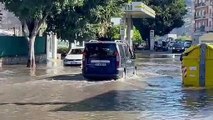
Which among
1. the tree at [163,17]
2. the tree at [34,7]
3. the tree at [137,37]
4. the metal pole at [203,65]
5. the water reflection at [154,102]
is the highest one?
the tree at [163,17]

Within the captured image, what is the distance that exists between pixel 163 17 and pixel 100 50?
64.8 metres

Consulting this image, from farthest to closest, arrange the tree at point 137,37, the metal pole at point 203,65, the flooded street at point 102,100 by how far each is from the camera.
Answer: the tree at point 137,37, the metal pole at point 203,65, the flooded street at point 102,100

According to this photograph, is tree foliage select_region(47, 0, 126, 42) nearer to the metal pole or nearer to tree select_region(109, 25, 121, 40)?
the metal pole

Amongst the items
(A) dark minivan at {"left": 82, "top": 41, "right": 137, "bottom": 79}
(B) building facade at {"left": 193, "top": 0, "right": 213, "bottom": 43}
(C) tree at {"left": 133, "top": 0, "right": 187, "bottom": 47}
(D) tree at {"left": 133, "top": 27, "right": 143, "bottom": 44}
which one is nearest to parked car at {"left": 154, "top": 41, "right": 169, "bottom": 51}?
(C) tree at {"left": 133, "top": 0, "right": 187, "bottom": 47}

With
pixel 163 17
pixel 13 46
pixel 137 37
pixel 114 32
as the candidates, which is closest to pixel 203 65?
pixel 13 46

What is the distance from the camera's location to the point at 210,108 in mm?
13781

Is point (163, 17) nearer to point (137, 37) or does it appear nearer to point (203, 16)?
point (137, 37)

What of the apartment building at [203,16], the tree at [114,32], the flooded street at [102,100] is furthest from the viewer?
the apartment building at [203,16]

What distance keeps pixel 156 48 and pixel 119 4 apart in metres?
47.8

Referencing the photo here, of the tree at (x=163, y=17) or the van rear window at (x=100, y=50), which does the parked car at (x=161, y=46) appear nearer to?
the tree at (x=163, y=17)

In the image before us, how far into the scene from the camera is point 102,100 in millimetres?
15516

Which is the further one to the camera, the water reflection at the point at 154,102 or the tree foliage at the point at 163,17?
the tree foliage at the point at 163,17

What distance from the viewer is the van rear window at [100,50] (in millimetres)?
21828

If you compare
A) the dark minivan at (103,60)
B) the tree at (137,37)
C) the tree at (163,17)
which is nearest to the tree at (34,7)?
the dark minivan at (103,60)
